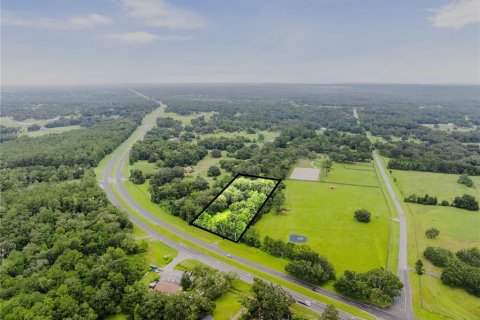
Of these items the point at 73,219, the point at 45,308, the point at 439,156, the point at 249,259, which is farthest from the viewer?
the point at 439,156

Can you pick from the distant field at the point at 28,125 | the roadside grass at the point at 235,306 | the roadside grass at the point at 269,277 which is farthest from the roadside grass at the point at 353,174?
the distant field at the point at 28,125

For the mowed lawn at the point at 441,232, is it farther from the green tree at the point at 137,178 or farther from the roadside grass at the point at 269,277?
the green tree at the point at 137,178

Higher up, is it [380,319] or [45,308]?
[45,308]

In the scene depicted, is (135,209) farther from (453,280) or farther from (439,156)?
(439,156)

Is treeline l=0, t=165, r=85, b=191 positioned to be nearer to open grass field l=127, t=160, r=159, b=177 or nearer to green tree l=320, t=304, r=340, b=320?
open grass field l=127, t=160, r=159, b=177

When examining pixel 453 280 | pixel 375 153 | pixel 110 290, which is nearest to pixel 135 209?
pixel 110 290
